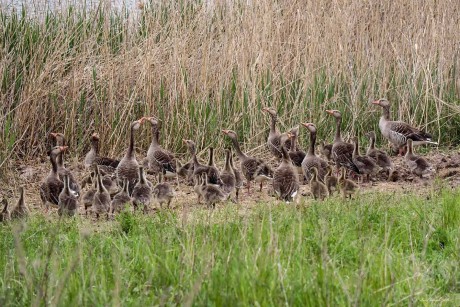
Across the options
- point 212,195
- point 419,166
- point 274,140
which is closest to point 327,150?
point 274,140

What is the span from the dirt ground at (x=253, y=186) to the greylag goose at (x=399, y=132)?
0.26m

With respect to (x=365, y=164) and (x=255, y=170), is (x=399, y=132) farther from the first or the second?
(x=255, y=170)

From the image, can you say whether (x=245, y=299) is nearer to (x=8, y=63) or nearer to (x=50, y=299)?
(x=50, y=299)

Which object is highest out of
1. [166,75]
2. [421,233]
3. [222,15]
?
[222,15]

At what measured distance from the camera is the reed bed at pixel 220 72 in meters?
11.0

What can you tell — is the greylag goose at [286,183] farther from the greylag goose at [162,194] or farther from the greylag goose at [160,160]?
the greylag goose at [160,160]

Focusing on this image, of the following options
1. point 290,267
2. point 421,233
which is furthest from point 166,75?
point 290,267

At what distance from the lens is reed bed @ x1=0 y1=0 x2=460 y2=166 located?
11.0 metres

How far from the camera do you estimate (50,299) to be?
14.2ft

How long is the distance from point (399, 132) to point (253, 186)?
6.51ft

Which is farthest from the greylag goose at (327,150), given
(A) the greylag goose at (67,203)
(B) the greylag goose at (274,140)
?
(A) the greylag goose at (67,203)

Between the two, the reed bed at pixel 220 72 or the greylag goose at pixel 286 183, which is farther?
the reed bed at pixel 220 72

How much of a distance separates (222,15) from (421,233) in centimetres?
648

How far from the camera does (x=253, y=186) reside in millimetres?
10039
